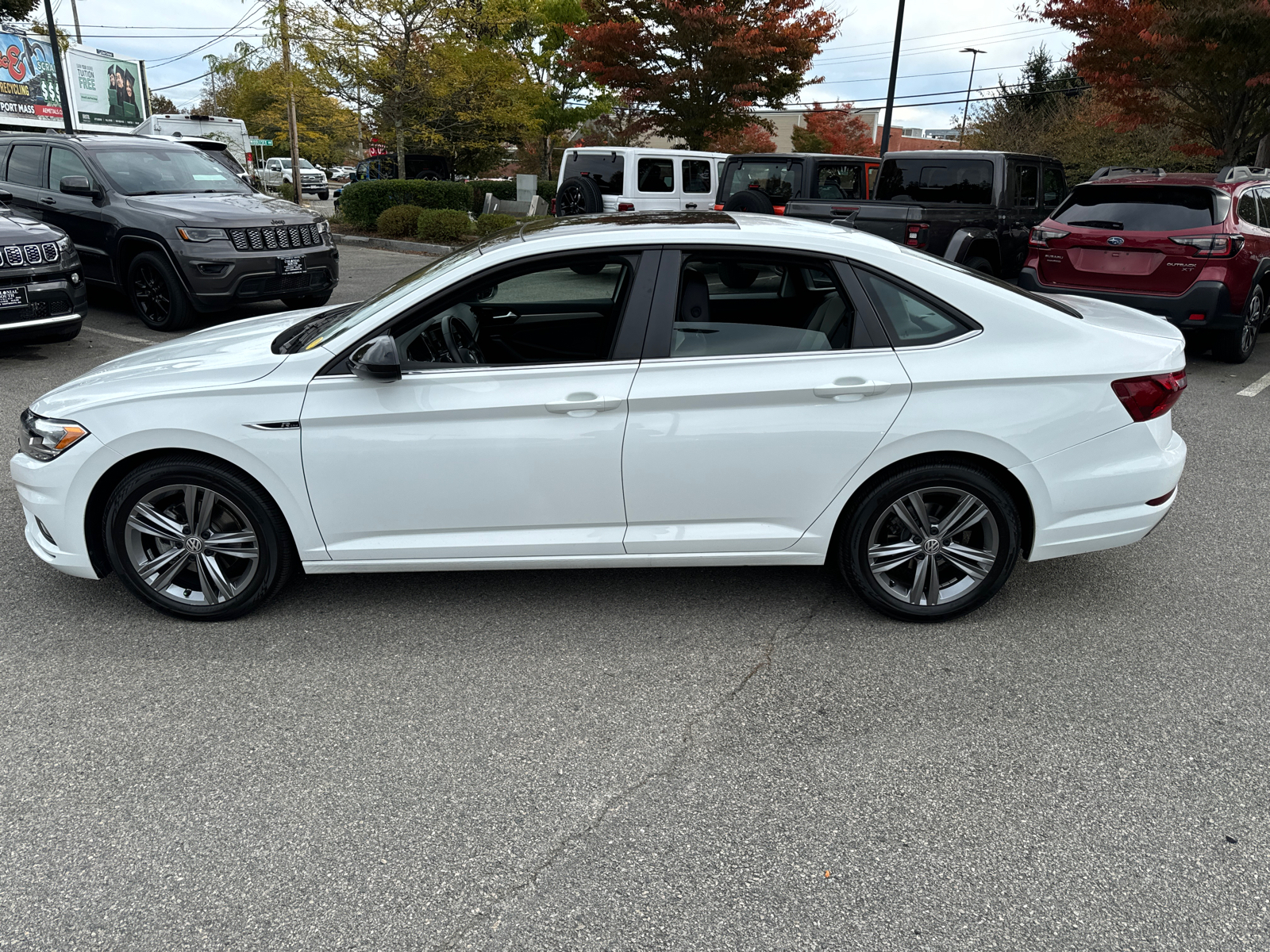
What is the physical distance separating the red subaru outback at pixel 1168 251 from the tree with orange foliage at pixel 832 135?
121 feet

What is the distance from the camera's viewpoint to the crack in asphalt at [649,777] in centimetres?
246

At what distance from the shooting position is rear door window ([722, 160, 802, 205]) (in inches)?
496

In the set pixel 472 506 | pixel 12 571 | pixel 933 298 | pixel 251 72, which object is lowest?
pixel 12 571

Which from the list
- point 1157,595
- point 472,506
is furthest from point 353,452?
point 1157,595

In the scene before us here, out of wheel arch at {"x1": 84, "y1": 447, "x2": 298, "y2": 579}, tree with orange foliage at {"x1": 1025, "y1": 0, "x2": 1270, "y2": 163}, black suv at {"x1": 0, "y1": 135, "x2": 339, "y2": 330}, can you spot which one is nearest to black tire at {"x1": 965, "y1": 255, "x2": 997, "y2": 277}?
tree with orange foliage at {"x1": 1025, "y1": 0, "x2": 1270, "y2": 163}

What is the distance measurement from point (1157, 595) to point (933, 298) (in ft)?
5.73

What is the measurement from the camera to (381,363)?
3.45 meters

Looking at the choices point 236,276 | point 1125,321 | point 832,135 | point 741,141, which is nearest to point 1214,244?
point 1125,321

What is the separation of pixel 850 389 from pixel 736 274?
64cm

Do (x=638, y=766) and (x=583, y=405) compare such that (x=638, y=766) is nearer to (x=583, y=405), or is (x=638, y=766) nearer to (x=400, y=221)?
(x=583, y=405)

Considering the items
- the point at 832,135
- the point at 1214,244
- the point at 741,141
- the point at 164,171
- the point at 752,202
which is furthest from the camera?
the point at 832,135

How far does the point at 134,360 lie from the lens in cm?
418

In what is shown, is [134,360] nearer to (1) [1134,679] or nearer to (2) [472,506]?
(2) [472,506]

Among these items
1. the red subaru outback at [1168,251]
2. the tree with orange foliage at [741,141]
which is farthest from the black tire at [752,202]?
the tree with orange foliage at [741,141]
